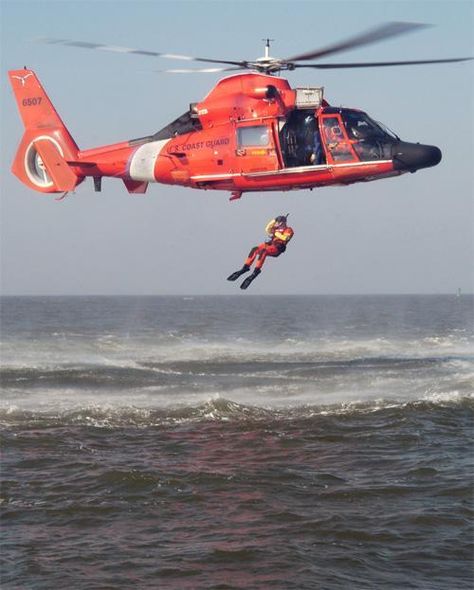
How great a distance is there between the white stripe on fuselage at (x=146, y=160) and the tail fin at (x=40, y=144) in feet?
4.78

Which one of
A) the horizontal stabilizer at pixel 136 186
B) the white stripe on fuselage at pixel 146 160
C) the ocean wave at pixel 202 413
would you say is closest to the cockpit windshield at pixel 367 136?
the white stripe on fuselage at pixel 146 160

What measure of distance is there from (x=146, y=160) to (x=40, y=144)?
2897 millimetres

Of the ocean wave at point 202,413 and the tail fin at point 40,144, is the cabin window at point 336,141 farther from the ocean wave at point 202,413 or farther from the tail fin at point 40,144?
the ocean wave at point 202,413

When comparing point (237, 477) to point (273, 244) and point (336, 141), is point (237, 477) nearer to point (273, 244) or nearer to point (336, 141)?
point (273, 244)

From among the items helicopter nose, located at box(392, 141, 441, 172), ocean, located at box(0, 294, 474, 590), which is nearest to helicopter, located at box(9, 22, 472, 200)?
helicopter nose, located at box(392, 141, 441, 172)

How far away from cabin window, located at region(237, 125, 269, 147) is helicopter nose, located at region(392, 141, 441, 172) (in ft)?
7.71

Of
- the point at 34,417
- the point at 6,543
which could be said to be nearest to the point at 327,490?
the point at 6,543

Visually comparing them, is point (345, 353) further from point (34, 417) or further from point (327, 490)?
point (327, 490)

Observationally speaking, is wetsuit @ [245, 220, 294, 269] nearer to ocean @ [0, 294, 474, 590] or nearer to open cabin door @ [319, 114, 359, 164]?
open cabin door @ [319, 114, 359, 164]

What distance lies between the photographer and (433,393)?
28609mm

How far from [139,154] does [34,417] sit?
9.56 meters

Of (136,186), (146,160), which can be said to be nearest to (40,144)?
(136,186)

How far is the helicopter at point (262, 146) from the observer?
53.3ft

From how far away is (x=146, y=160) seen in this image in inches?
719
